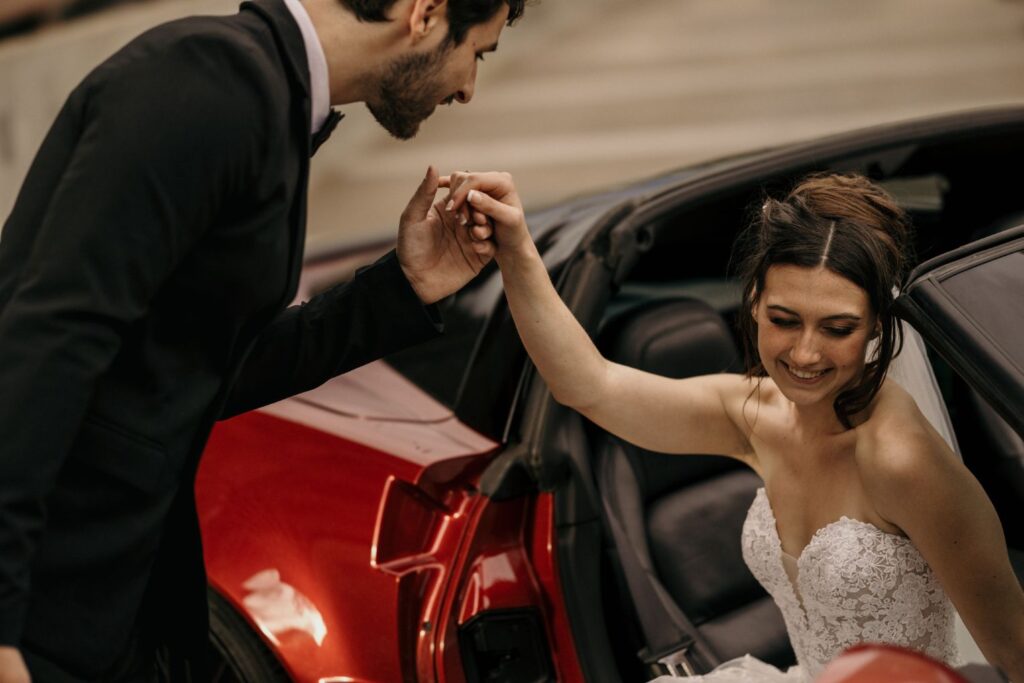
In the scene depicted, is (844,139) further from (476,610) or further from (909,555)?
(476,610)

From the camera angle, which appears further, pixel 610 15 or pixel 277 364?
pixel 610 15

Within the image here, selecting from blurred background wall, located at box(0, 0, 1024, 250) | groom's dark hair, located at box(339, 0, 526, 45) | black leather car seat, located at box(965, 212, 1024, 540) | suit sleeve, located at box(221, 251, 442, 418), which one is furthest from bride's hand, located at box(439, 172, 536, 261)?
blurred background wall, located at box(0, 0, 1024, 250)

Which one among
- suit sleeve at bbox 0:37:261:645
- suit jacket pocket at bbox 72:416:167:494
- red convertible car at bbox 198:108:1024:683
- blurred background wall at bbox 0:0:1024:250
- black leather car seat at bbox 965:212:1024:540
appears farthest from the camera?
blurred background wall at bbox 0:0:1024:250

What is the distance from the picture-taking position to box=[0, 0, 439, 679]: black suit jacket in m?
1.18

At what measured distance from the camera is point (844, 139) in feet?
7.82

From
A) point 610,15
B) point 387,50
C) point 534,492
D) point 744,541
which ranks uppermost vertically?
point 610,15

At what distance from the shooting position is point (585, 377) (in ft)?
6.08

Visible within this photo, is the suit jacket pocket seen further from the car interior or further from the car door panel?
the car door panel

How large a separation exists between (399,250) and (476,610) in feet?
2.05

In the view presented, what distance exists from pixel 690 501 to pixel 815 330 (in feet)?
2.52

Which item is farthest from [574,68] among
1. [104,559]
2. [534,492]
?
[104,559]

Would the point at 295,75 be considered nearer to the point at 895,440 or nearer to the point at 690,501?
the point at 895,440

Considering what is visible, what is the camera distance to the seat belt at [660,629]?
1930 millimetres

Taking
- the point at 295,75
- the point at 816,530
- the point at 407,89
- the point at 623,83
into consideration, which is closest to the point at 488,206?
the point at 407,89
